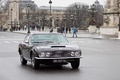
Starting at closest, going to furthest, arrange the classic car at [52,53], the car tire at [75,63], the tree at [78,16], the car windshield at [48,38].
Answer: the classic car at [52,53] → the car tire at [75,63] → the car windshield at [48,38] → the tree at [78,16]

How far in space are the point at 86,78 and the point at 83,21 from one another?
5104 inches

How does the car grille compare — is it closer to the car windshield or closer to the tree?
the car windshield

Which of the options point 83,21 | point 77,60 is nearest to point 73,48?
point 77,60

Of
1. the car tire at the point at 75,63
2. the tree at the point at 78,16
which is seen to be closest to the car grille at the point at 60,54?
the car tire at the point at 75,63

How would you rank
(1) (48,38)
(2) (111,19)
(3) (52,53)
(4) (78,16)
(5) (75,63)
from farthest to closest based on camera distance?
(4) (78,16), (2) (111,19), (1) (48,38), (5) (75,63), (3) (52,53)

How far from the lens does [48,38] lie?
16703mm

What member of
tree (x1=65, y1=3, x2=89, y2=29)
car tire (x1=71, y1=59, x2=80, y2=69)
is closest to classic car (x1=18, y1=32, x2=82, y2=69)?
car tire (x1=71, y1=59, x2=80, y2=69)

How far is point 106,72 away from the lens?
1463 centimetres

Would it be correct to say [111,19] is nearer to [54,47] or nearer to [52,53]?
[54,47]

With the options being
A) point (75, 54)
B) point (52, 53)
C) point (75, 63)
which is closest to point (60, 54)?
point (52, 53)

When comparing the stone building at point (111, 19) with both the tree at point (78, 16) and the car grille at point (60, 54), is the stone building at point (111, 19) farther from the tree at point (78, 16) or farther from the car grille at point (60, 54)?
the tree at point (78, 16)

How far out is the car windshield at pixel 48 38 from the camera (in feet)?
54.1

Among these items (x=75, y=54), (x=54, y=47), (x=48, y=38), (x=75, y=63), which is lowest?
(x=75, y=63)

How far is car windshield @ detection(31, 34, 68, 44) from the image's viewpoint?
16500 mm
